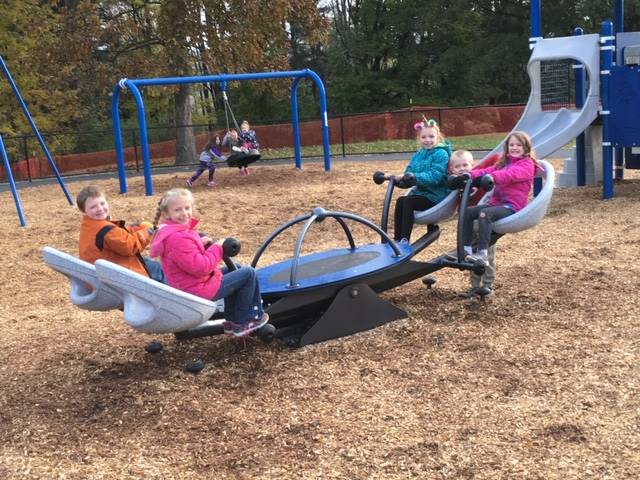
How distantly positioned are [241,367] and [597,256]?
3.73 m

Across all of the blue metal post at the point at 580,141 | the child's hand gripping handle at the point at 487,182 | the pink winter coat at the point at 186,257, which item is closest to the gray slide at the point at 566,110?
the blue metal post at the point at 580,141

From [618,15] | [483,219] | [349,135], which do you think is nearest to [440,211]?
[483,219]

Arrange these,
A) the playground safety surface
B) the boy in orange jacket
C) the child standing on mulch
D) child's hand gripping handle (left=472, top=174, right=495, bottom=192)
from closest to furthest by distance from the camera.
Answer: the playground safety surface
the boy in orange jacket
child's hand gripping handle (left=472, top=174, right=495, bottom=192)
the child standing on mulch

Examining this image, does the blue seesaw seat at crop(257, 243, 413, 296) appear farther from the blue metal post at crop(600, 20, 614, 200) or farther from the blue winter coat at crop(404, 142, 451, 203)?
the blue metal post at crop(600, 20, 614, 200)

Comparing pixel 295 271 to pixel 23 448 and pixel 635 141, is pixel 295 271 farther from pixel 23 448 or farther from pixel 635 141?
pixel 635 141

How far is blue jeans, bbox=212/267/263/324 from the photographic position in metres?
3.97

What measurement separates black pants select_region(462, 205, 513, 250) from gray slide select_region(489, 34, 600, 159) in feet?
11.7

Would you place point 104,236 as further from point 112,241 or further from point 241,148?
point 241,148

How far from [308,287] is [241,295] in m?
0.45

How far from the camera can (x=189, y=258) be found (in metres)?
3.75

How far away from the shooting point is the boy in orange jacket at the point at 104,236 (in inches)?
156

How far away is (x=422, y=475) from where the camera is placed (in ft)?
9.44

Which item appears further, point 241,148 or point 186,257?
point 241,148

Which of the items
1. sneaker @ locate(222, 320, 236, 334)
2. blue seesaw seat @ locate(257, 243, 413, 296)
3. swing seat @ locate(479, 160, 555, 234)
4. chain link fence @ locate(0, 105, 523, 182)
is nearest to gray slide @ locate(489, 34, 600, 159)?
swing seat @ locate(479, 160, 555, 234)
